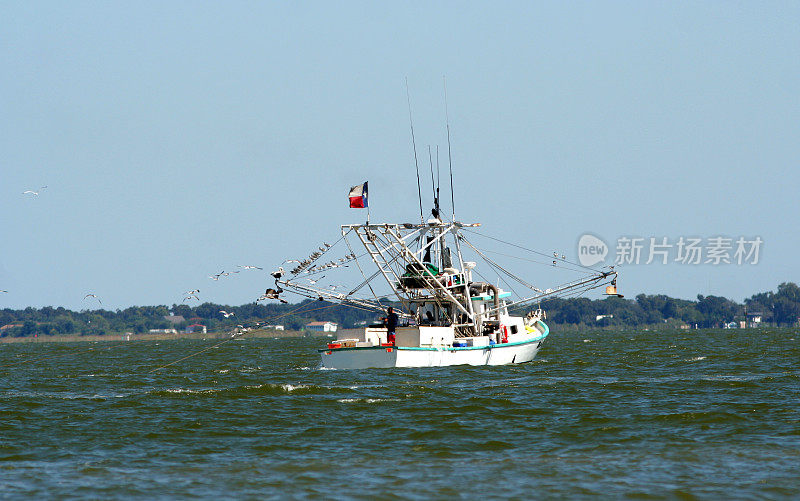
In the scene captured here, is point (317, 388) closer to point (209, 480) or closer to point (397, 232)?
point (397, 232)

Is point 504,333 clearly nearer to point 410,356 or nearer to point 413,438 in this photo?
point 410,356

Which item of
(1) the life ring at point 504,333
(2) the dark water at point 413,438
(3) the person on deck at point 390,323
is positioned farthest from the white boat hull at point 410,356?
(2) the dark water at point 413,438

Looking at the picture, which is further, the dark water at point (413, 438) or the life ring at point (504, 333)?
the life ring at point (504, 333)

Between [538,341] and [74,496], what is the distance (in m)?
46.4

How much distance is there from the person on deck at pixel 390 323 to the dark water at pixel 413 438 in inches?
246

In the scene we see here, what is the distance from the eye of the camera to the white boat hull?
171 feet

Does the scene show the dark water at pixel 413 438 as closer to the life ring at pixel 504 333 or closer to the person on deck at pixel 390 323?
the person on deck at pixel 390 323

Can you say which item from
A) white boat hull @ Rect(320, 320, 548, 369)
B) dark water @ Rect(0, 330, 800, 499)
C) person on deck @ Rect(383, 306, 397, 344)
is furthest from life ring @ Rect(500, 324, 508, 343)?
dark water @ Rect(0, 330, 800, 499)

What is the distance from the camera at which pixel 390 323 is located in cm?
5553

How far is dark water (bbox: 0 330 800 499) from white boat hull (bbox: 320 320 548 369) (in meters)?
3.56

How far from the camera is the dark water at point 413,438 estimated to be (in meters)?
21.8

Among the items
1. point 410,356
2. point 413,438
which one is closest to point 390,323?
point 410,356

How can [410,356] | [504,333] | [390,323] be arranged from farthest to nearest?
[504,333] → [390,323] → [410,356]

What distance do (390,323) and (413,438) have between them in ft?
88.8
